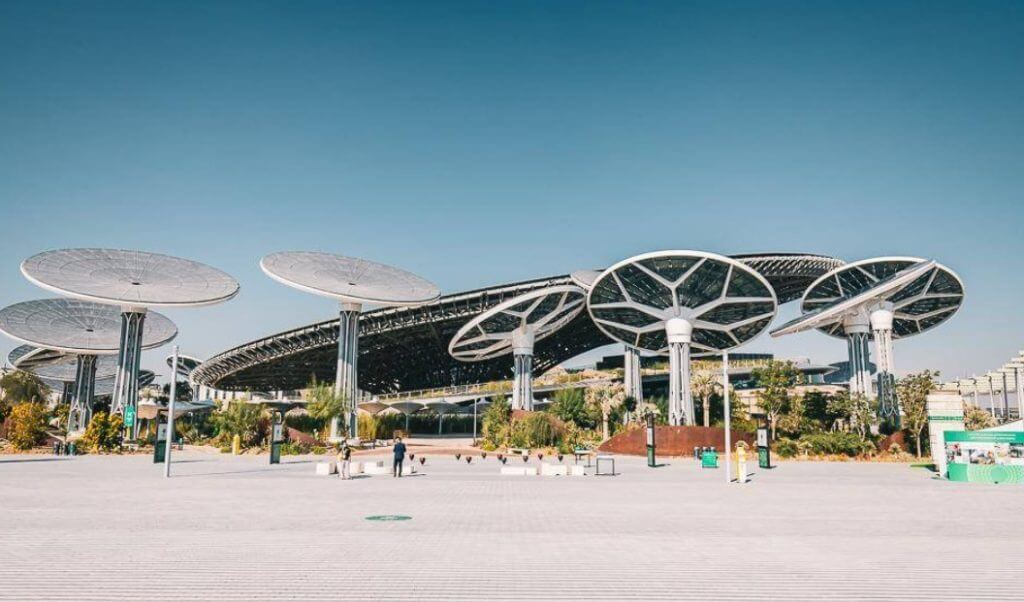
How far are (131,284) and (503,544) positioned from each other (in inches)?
2178

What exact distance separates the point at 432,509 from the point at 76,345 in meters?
71.6

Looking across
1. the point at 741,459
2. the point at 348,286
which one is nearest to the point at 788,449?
the point at 741,459

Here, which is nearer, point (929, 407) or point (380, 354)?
point (929, 407)

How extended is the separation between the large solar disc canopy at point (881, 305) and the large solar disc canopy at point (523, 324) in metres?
19.9

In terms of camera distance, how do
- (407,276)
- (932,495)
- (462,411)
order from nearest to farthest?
(932,495)
(407,276)
(462,411)

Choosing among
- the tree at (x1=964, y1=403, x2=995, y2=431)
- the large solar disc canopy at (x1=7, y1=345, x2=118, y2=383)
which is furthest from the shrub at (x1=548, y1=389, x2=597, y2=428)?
the large solar disc canopy at (x1=7, y1=345, x2=118, y2=383)

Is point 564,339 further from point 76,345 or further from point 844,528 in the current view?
point 844,528

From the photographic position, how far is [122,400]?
2196 inches

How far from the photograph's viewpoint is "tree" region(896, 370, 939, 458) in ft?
147

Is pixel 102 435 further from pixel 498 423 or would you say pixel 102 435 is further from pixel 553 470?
pixel 553 470

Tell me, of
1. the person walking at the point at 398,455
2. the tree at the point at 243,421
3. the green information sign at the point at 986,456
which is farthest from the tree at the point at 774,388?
the tree at the point at 243,421

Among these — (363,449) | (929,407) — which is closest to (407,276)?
(363,449)

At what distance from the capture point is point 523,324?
65.9 meters

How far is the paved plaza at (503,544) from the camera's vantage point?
7699mm
